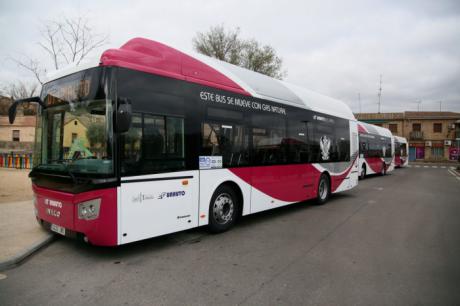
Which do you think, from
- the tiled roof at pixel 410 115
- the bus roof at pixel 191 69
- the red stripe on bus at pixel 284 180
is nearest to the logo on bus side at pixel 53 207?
the bus roof at pixel 191 69

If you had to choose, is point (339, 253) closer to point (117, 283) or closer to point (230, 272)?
point (230, 272)

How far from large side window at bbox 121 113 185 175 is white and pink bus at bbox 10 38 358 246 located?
16 mm

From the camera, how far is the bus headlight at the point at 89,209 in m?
4.30

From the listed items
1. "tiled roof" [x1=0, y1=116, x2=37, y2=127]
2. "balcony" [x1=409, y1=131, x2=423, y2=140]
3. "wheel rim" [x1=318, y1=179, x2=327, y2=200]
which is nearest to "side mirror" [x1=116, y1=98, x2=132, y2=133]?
"wheel rim" [x1=318, y1=179, x2=327, y2=200]

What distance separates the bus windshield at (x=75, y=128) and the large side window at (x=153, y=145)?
0.30m

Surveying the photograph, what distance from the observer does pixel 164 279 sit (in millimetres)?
4020

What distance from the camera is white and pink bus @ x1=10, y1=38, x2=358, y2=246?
4379 mm

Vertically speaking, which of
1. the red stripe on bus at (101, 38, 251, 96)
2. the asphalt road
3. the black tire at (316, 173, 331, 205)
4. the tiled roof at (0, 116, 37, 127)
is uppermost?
the tiled roof at (0, 116, 37, 127)

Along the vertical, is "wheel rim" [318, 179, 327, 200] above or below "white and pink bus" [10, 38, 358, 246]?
below

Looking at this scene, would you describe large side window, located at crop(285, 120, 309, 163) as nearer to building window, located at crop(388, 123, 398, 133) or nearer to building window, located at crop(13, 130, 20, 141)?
building window, located at crop(13, 130, 20, 141)

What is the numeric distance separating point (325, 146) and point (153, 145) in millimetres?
6434

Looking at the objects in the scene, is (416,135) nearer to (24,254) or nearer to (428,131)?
(428,131)

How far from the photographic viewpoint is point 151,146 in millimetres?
4805

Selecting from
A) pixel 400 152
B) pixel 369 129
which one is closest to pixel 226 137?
pixel 369 129
